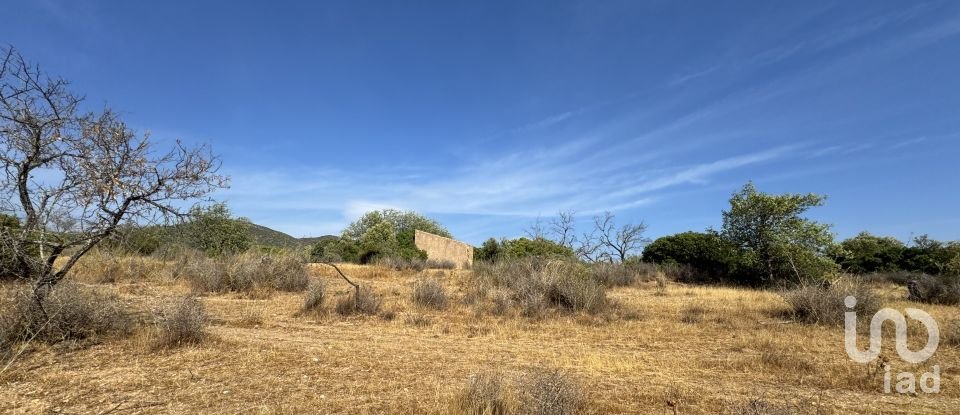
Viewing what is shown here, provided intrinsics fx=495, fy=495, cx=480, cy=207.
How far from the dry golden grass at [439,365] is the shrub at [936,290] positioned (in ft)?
15.8

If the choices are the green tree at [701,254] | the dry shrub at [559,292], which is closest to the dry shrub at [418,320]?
the dry shrub at [559,292]

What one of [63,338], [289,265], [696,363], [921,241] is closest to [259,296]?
[289,265]

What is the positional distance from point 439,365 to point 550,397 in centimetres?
241

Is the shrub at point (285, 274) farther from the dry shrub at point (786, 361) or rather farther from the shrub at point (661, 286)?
the dry shrub at point (786, 361)

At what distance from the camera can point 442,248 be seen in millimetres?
35969

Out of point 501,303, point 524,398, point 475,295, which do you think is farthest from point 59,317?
point 475,295

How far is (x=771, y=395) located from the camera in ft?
16.1

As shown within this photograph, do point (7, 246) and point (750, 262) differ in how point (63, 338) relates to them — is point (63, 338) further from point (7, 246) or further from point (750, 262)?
point (750, 262)

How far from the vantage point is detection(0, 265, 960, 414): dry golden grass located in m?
4.57

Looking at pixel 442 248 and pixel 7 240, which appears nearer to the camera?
pixel 7 240

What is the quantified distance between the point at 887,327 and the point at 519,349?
703 centimetres

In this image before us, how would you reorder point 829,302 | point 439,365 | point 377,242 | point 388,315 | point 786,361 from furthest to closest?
point 377,242, point 388,315, point 829,302, point 786,361, point 439,365

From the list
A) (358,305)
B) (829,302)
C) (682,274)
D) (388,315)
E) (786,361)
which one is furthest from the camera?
(682,274)

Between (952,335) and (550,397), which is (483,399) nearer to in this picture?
(550,397)
